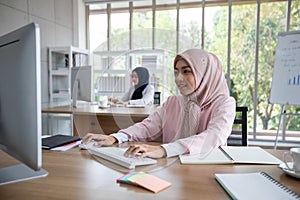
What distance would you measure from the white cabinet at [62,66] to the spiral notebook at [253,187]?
2674mm

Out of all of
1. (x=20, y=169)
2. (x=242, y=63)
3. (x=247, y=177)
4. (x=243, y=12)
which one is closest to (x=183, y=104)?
(x=247, y=177)

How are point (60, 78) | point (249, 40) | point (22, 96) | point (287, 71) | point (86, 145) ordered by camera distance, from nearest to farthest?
point (22, 96) → point (86, 145) → point (287, 71) → point (249, 40) → point (60, 78)

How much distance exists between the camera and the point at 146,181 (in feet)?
2.25

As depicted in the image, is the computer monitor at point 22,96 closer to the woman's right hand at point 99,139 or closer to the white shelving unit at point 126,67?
the woman's right hand at point 99,139

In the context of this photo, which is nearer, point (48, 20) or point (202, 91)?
point (202, 91)

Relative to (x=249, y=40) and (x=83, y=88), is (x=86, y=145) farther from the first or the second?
(x=249, y=40)

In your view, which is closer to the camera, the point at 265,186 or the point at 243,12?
the point at 265,186

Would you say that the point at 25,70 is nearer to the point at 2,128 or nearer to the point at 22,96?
the point at 22,96

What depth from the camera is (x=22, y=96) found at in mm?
584

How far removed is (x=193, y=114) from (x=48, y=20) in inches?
105

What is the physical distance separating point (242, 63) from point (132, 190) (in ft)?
10.2

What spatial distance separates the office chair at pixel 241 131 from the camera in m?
1.46

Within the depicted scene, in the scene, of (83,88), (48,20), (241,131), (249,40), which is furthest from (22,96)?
(249,40)

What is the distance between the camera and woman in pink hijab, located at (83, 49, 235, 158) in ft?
3.42
